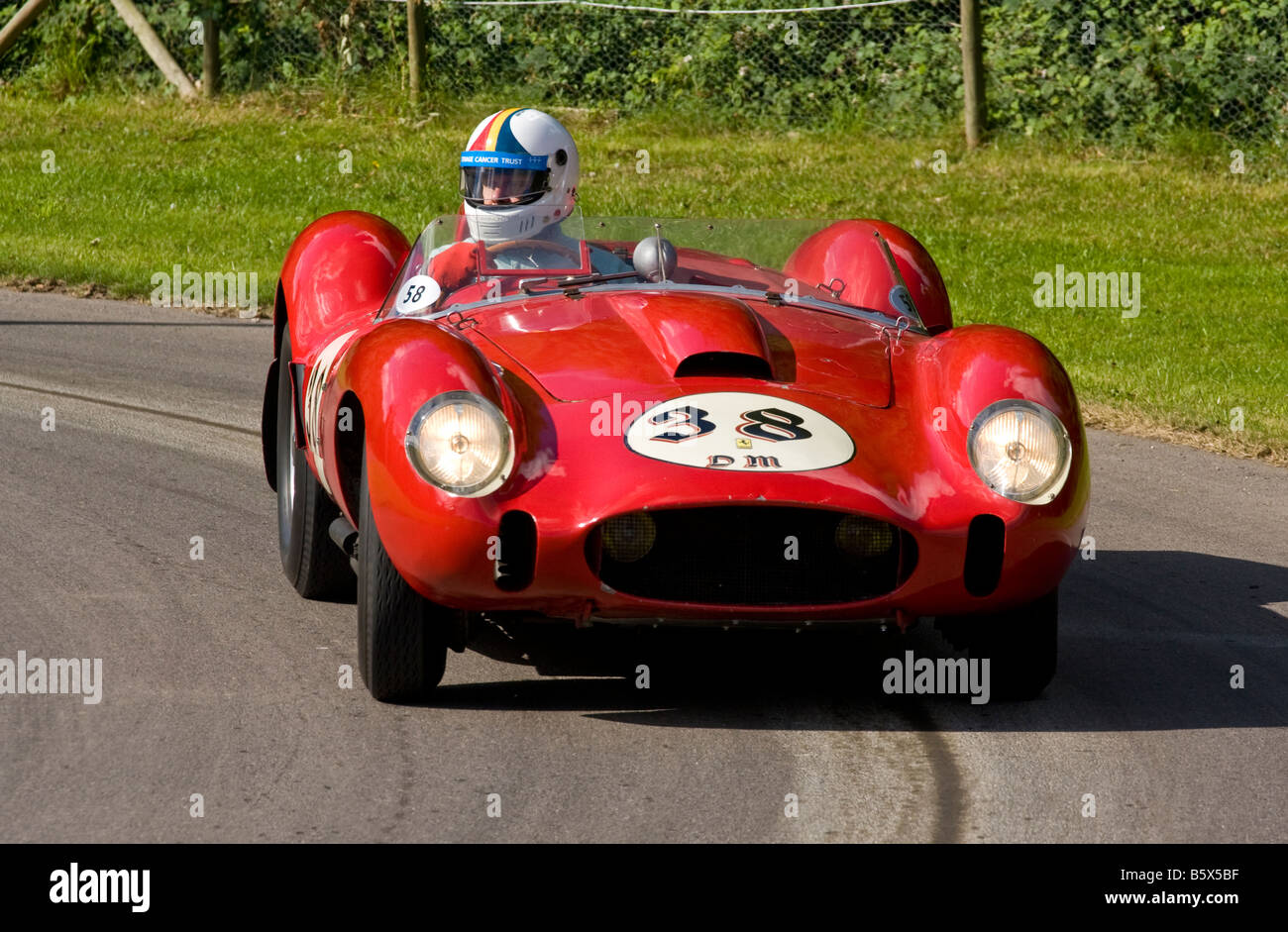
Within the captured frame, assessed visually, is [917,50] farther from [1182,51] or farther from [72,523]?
[72,523]

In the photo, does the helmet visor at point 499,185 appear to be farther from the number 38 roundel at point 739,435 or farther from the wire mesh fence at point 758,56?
the wire mesh fence at point 758,56

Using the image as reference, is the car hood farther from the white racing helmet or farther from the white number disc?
the white racing helmet

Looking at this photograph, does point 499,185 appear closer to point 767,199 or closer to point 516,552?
point 516,552

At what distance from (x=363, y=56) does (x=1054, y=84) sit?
21.3ft

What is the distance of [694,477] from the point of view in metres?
4.54

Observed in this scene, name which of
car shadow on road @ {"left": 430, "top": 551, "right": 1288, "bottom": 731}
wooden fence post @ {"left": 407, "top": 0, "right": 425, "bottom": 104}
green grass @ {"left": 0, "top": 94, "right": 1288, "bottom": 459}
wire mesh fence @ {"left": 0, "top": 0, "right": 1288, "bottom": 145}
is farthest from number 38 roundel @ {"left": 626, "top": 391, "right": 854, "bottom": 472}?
wooden fence post @ {"left": 407, "top": 0, "right": 425, "bottom": 104}

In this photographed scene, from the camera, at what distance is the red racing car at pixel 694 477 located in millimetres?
4590

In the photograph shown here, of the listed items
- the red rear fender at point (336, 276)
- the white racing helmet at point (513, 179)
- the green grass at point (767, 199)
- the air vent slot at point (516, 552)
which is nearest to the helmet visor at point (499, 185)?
the white racing helmet at point (513, 179)

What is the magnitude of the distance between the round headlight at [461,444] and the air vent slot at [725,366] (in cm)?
59

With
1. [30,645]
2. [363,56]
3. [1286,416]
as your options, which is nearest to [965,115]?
[363,56]

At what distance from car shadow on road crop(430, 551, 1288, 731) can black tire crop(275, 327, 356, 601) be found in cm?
102

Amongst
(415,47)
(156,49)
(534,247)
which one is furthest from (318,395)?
(156,49)
